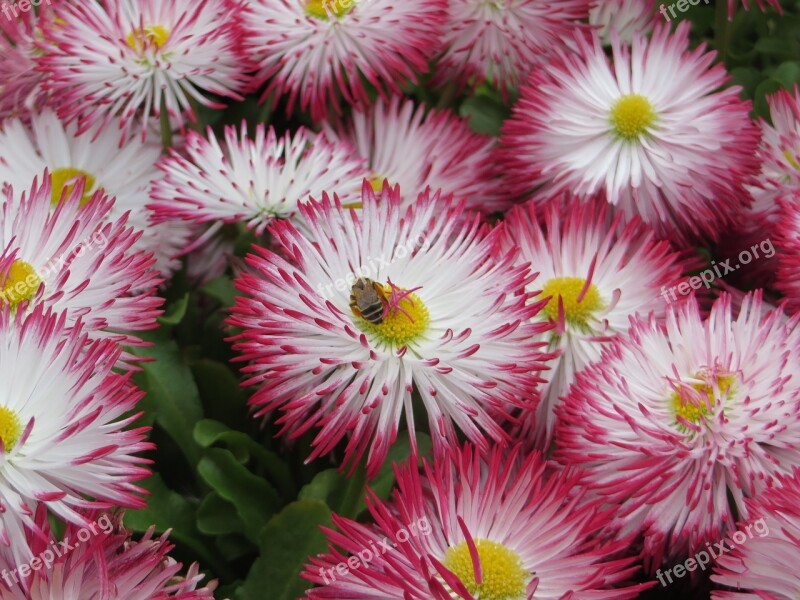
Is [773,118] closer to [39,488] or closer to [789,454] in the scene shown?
[789,454]

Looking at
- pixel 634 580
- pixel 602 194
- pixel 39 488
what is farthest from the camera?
pixel 602 194

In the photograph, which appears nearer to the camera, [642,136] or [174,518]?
[174,518]

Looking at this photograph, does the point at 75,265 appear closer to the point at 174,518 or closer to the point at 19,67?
the point at 174,518

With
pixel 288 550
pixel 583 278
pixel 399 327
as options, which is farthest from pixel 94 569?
pixel 583 278

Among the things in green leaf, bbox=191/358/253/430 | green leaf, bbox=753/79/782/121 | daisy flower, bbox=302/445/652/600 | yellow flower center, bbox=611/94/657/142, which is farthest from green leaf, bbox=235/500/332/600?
green leaf, bbox=753/79/782/121

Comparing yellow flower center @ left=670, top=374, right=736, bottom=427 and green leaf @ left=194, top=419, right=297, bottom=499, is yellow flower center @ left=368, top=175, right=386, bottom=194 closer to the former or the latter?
green leaf @ left=194, top=419, right=297, bottom=499

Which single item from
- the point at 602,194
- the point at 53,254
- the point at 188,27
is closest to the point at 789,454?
the point at 602,194
